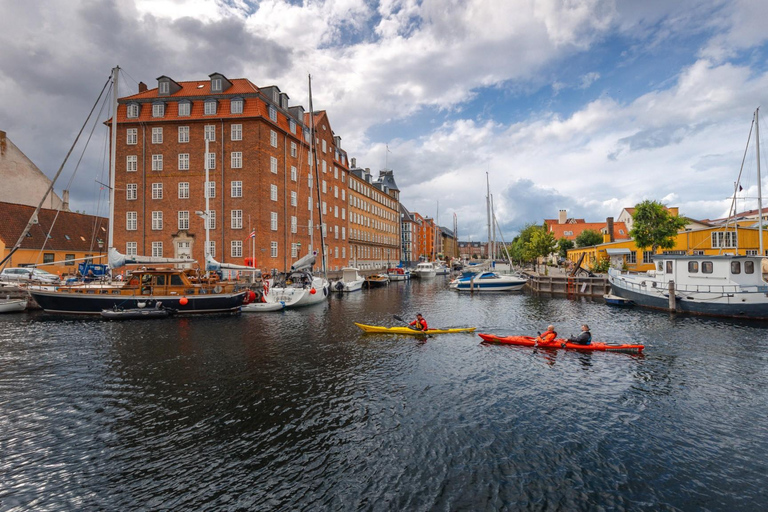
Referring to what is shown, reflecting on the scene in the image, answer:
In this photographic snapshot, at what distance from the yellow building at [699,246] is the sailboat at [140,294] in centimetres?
4918

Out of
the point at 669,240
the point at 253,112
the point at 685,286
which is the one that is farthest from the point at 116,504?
the point at 669,240

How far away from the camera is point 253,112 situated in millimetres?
45781

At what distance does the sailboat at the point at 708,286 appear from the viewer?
26.9m

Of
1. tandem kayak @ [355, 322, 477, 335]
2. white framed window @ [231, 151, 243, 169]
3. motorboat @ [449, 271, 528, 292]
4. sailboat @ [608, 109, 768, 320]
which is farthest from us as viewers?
motorboat @ [449, 271, 528, 292]

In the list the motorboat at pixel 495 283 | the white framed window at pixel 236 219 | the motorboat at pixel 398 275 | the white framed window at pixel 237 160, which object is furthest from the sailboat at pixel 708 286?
the motorboat at pixel 398 275

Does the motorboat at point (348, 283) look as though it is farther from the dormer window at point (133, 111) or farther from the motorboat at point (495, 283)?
the dormer window at point (133, 111)

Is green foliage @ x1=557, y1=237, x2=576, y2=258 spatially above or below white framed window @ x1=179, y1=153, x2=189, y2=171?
below

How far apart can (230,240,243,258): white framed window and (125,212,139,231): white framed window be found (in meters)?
13.1

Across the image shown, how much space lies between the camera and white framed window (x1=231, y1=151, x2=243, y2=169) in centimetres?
4625

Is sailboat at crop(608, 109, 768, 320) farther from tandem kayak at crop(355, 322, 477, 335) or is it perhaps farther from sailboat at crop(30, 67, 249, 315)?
sailboat at crop(30, 67, 249, 315)

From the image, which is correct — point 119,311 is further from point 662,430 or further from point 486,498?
point 662,430

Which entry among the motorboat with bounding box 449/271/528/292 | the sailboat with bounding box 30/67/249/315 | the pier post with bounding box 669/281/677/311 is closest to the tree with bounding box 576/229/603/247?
the motorboat with bounding box 449/271/528/292

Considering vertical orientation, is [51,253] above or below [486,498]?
above

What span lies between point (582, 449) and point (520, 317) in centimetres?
2135
